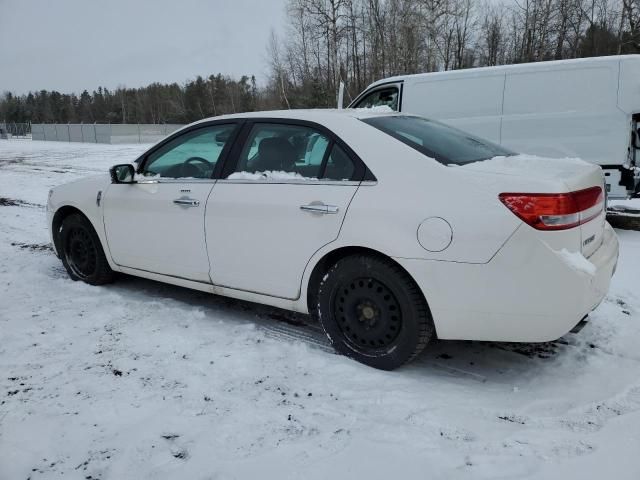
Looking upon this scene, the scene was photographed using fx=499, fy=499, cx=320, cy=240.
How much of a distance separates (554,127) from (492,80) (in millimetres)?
1225

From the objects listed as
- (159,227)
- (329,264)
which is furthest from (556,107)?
(159,227)

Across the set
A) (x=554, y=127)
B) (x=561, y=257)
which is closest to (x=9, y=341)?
(x=561, y=257)

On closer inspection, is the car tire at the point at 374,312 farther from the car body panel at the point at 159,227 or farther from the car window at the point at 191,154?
the car window at the point at 191,154

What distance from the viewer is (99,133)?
40500mm

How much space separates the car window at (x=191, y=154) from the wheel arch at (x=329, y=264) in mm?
1147

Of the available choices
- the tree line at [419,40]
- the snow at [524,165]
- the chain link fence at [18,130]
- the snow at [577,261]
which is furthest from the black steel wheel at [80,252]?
the chain link fence at [18,130]

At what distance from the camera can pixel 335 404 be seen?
2.64 metres

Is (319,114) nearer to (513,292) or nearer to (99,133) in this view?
(513,292)

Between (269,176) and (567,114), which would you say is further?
(567,114)

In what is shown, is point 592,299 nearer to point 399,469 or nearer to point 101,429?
point 399,469

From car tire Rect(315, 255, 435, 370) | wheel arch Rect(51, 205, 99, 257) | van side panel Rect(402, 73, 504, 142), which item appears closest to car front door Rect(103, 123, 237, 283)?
wheel arch Rect(51, 205, 99, 257)

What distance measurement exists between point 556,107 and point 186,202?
5961 millimetres

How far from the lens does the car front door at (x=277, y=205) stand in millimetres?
3018

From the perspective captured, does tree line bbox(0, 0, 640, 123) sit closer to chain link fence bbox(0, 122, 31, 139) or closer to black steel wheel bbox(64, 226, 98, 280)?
black steel wheel bbox(64, 226, 98, 280)
